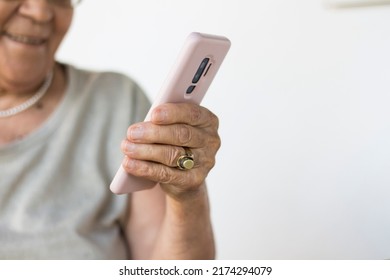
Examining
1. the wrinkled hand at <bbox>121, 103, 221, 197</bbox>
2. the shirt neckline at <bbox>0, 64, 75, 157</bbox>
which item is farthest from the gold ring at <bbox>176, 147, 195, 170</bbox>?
the shirt neckline at <bbox>0, 64, 75, 157</bbox>

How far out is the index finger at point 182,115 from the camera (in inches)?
20.5

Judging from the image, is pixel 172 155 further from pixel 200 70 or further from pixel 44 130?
pixel 44 130

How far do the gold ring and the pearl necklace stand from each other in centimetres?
34

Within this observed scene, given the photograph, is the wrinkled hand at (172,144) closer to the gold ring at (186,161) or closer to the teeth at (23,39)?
the gold ring at (186,161)

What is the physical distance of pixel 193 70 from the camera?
52cm

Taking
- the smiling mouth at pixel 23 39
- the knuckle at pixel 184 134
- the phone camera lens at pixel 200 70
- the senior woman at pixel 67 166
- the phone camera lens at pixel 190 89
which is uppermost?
the phone camera lens at pixel 200 70

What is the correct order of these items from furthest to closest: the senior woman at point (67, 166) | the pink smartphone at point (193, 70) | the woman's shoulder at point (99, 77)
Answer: the woman's shoulder at point (99, 77), the senior woman at point (67, 166), the pink smartphone at point (193, 70)

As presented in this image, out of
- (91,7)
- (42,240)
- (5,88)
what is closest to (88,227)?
(42,240)

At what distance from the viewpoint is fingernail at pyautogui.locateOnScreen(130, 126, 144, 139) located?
20.5 inches

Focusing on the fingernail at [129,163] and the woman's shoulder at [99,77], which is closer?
the fingernail at [129,163]

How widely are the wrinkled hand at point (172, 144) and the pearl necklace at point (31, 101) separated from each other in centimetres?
31

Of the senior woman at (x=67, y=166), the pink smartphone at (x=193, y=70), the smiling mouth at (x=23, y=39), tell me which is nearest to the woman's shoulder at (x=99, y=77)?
the senior woman at (x=67, y=166)

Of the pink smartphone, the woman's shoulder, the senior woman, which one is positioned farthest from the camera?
the woman's shoulder

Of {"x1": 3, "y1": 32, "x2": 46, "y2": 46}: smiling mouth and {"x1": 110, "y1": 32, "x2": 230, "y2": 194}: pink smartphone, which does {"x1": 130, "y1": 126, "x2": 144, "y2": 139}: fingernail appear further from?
{"x1": 3, "y1": 32, "x2": 46, "y2": 46}: smiling mouth
